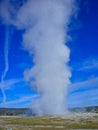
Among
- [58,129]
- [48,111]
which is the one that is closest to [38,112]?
[48,111]

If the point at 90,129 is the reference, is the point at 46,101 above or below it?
above

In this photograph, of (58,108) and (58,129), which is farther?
(58,108)

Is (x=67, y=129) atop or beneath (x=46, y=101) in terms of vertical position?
beneath

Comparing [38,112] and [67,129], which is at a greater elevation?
[38,112]

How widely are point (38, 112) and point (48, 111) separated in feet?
30.9

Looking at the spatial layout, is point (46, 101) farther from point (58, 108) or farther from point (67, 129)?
point (67, 129)

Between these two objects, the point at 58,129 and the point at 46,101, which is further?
the point at 46,101

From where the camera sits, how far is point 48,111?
194 metres

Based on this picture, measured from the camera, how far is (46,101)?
7648 inches

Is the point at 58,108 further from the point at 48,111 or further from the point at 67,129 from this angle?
the point at 67,129

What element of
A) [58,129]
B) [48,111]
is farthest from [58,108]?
[58,129]

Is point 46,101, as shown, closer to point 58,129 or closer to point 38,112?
point 38,112

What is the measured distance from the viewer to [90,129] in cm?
5431

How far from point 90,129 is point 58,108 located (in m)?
139
